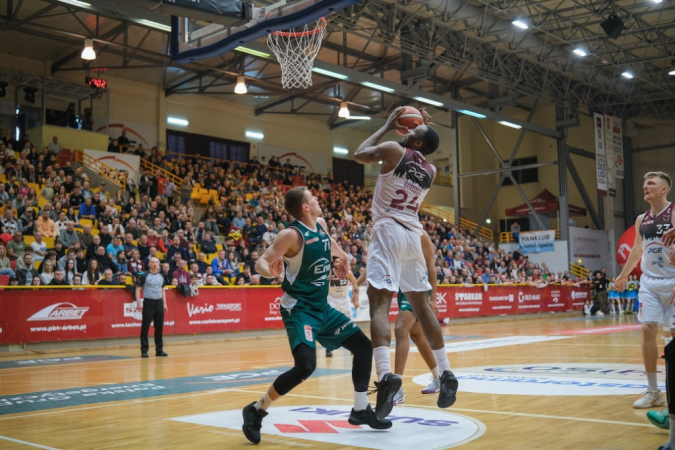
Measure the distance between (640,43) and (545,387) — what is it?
2654cm

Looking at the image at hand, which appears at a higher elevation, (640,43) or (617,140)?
(640,43)

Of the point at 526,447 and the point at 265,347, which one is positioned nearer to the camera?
the point at 526,447

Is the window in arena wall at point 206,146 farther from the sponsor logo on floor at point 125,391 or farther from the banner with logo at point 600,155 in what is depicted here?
the sponsor logo on floor at point 125,391

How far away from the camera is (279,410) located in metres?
6.75

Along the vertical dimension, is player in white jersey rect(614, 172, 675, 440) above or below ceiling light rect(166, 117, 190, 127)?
below

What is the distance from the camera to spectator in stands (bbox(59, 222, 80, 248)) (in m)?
17.9

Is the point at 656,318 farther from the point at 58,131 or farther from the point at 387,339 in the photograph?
the point at 58,131

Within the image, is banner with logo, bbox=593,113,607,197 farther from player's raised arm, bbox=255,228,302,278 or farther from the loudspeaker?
player's raised arm, bbox=255,228,302,278

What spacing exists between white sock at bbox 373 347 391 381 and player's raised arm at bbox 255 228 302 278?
1.00 m

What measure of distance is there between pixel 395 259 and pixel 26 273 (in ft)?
41.1

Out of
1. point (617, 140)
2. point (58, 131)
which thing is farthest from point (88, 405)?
point (617, 140)

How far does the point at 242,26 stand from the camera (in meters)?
11.0

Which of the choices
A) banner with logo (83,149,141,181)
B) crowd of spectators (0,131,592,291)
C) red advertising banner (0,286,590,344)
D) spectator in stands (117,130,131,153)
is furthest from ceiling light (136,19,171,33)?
spectator in stands (117,130,131,153)

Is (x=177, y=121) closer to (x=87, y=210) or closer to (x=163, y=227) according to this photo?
(x=163, y=227)
